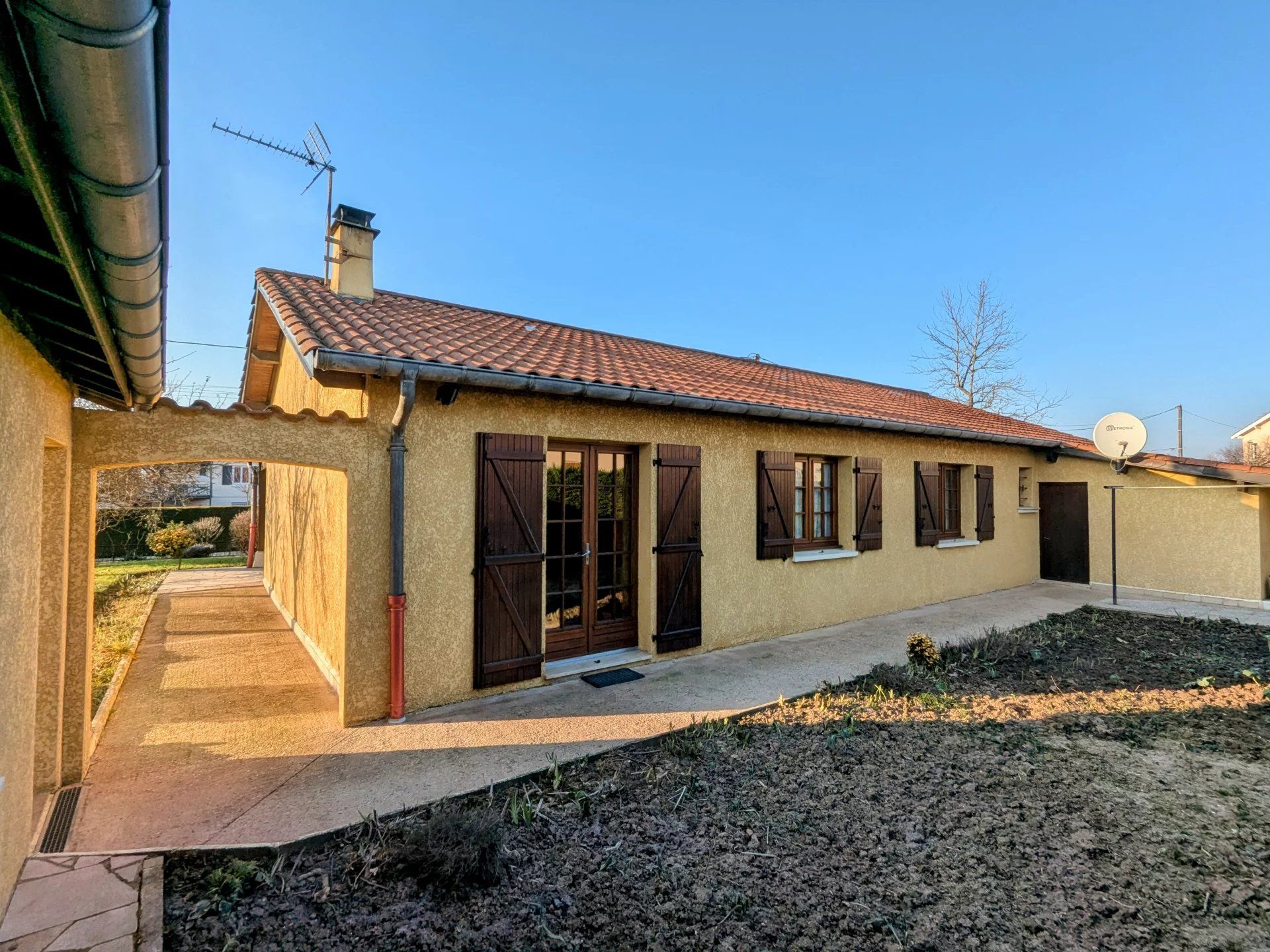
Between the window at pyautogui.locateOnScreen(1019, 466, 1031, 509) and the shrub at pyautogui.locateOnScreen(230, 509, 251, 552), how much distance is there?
20.5 metres

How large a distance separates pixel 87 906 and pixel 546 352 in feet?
17.8

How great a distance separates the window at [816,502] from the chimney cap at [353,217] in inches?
232

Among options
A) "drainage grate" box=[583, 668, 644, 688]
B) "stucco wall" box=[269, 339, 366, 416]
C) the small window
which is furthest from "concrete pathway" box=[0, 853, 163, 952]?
the small window

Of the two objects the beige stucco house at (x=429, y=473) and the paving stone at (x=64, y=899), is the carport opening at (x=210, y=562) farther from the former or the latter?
the paving stone at (x=64, y=899)

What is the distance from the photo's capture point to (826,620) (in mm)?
7766

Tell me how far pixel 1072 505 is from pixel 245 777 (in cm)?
1361

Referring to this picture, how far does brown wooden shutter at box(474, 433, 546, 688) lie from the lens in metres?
4.96

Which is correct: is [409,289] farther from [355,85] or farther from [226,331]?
[226,331]

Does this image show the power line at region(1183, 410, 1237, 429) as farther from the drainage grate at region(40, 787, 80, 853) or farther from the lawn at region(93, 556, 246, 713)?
the lawn at region(93, 556, 246, 713)

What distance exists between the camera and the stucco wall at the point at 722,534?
15.6ft

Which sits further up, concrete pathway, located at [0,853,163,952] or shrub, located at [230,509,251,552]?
shrub, located at [230,509,251,552]

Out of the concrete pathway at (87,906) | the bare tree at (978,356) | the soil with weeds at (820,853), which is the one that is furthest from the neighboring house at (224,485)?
the bare tree at (978,356)

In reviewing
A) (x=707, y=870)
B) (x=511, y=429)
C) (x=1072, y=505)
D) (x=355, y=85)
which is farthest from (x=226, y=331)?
(x=1072, y=505)

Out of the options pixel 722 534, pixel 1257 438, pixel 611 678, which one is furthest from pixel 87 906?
pixel 1257 438
